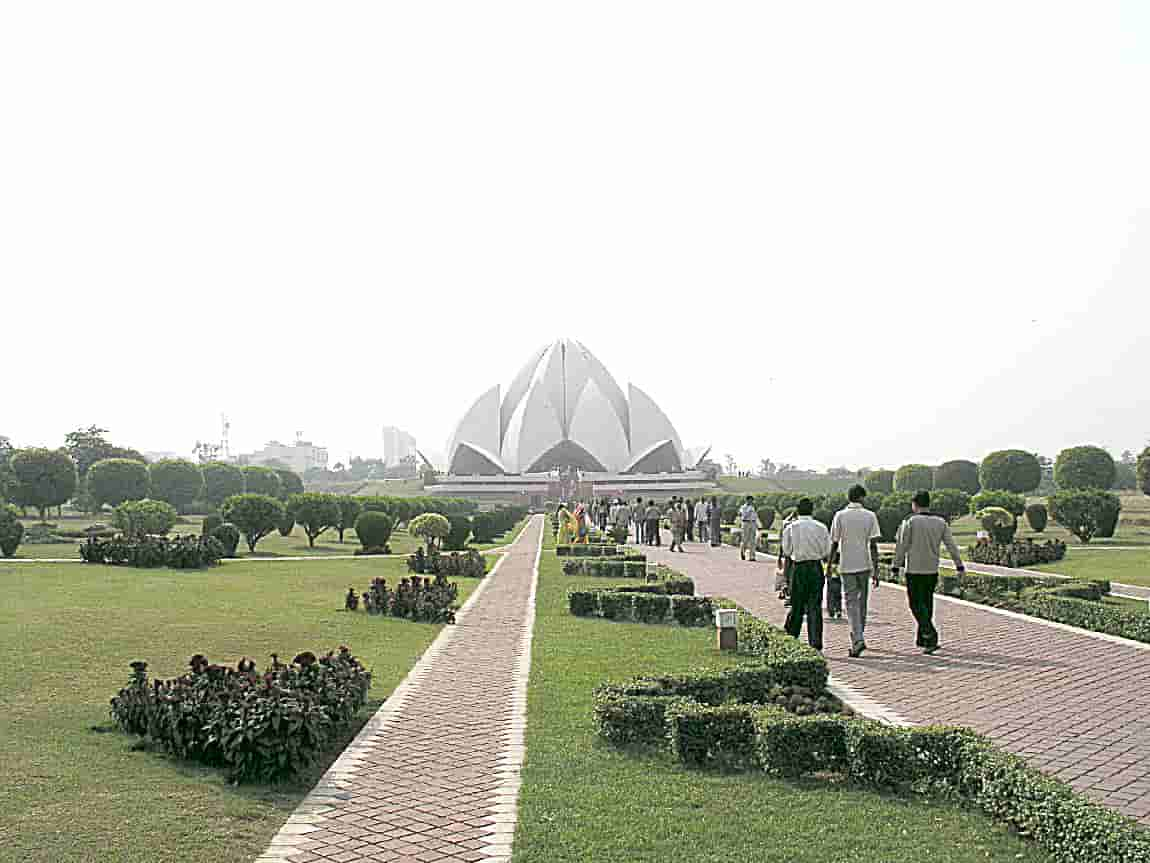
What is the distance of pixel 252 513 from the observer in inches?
841

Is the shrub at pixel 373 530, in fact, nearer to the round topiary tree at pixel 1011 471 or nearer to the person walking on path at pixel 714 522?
the person walking on path at pixel 714 522

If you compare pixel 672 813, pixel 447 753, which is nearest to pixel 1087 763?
pixel 672 813

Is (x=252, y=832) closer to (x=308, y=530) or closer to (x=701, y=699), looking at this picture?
(x=701, y=699)

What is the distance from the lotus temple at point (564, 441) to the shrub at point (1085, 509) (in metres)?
39.5

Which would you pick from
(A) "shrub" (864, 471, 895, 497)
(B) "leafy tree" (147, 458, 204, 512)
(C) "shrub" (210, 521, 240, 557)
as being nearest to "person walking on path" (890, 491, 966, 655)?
(C) "shrub" (210, 521, 240, 557)

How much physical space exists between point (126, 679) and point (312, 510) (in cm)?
1641

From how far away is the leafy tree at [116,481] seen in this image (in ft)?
112

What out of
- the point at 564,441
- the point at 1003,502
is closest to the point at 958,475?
the point at 1003,502

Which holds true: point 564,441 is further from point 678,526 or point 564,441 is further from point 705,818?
point 705,818

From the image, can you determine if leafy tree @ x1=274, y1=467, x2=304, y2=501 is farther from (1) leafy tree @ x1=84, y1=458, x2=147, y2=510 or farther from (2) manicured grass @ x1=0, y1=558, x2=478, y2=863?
(2) manicured grass @ x1=0, y1=558, x2=478, y2=863

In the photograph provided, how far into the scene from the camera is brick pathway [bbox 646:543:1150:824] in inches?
201

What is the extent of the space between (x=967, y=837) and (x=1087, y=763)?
3.88 feet

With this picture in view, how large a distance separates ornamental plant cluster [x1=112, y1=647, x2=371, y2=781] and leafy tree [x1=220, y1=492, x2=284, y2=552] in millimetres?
15694

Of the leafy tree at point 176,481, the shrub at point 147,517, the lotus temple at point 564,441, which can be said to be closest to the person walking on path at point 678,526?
the shrub at point 147,517
